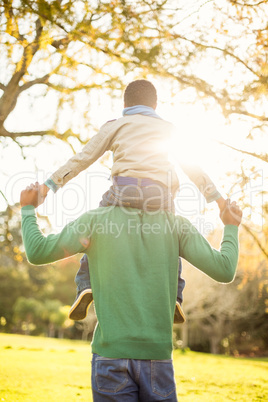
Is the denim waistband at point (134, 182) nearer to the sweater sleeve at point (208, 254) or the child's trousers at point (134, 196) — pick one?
the child's trousers at point (134, 196)

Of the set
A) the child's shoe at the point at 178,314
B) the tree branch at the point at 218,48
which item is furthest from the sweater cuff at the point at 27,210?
the tree branch at the point at 218,48

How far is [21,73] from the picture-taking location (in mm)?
6441

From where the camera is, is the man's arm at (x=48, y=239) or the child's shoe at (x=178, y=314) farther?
the child's shoe at (x=178, y=314)

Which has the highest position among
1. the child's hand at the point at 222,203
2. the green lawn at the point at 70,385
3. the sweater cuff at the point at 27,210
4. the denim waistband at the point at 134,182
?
the denim waistband at the point at 134,182

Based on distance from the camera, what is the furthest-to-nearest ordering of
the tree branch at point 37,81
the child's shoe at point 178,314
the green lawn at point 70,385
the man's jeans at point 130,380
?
the tree branch at point 37,81 < the green lawn at point 70,385 < the child's shoe at point 178,314 < the man's jeans at point 130,380

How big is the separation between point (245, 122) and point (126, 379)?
15.7 feet

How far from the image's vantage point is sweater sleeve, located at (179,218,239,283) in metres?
1.77

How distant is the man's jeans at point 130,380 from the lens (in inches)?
64.6

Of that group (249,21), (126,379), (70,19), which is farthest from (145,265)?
(249,21)

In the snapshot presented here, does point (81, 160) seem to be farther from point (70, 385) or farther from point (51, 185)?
point (70, 385)

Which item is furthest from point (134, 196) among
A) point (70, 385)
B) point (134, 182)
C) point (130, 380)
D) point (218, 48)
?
point (70, 385)

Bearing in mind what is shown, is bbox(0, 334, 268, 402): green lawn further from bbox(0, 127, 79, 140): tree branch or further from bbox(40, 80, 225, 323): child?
bbox(0, 127, 79, 140): tree branch

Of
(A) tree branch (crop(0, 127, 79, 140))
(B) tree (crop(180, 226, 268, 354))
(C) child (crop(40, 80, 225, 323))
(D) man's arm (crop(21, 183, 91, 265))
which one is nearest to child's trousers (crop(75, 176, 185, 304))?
(C) child (crop(40, 80, 225, 323))

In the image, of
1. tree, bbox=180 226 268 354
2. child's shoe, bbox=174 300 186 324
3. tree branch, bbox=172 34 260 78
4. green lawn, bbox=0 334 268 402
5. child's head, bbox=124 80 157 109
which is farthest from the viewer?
tree, bbox=180 226 268 354
